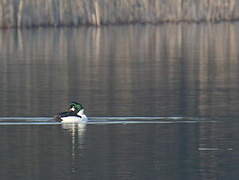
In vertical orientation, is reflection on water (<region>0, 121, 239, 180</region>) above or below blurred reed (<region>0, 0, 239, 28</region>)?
below

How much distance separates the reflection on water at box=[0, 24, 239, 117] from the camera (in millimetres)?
20188

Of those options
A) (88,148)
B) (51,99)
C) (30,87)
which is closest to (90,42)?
(30,87)

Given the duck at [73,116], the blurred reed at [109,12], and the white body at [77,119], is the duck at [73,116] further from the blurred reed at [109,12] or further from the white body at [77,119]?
the blurred reed at [109,12]

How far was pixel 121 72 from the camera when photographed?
26.9m

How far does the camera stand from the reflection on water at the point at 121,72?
20.2 meters

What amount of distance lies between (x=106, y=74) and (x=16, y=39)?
13.5 metres

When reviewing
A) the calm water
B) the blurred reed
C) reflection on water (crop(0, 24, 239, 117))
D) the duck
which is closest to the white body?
the duck

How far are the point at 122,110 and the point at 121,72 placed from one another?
7.38 meters

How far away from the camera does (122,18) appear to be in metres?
46.3

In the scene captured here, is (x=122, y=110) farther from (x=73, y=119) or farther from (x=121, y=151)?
(x=121, y=151)

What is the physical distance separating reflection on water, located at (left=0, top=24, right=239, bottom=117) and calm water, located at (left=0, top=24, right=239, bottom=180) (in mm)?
23

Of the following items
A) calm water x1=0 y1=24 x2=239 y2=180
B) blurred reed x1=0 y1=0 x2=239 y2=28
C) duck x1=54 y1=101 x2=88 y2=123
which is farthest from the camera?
blurred reed x1=0 y1=0 x2=239 y2=28

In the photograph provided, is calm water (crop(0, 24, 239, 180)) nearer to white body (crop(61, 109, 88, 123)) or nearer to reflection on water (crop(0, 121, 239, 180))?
reflection on water (crop(0, 121, 239, 180))

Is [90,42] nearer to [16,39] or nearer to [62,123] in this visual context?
[16,39]
